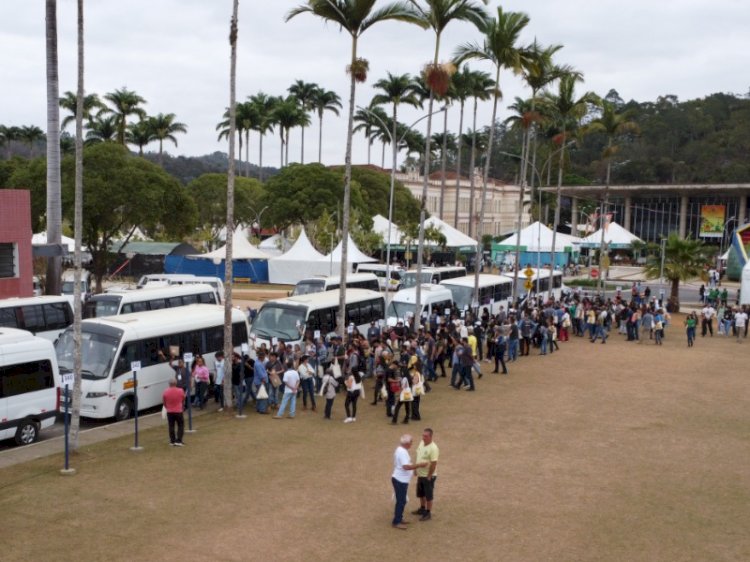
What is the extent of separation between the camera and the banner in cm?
8469

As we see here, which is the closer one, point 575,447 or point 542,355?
point 575,447

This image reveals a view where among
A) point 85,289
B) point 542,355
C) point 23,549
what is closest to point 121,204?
point 85,289

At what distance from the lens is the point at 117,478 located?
40.4 ft

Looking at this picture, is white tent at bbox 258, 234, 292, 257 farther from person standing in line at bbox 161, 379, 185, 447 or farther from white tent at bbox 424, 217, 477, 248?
person standing in line at bbox 161, 379, 185, 447

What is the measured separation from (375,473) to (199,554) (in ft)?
13.6

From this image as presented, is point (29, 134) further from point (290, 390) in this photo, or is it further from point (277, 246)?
point (290, 390)

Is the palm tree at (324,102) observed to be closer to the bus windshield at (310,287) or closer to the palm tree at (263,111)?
the palm tree at (263,111)

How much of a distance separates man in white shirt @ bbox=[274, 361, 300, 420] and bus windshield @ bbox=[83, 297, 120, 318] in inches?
334

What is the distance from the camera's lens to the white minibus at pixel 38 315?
2088 cm

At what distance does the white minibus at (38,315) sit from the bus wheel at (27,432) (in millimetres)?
7137

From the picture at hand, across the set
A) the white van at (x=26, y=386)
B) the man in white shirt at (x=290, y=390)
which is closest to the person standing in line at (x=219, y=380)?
the man in white shirt at (x=290, y=390)

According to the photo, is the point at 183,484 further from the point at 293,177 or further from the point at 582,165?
the point at 582,165

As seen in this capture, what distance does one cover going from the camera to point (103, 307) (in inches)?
917

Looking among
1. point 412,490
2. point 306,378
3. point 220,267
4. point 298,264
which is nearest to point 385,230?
point 298,264
